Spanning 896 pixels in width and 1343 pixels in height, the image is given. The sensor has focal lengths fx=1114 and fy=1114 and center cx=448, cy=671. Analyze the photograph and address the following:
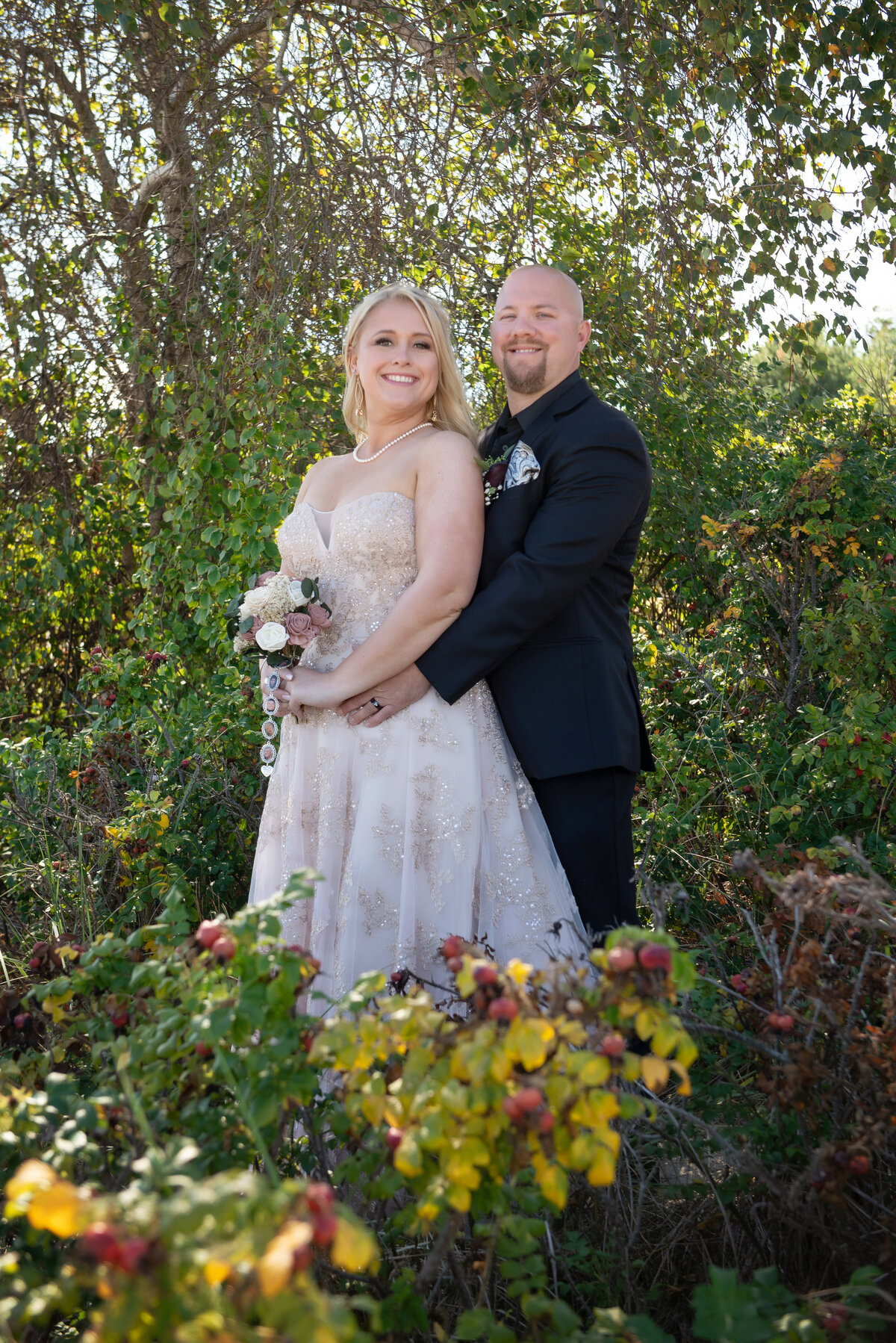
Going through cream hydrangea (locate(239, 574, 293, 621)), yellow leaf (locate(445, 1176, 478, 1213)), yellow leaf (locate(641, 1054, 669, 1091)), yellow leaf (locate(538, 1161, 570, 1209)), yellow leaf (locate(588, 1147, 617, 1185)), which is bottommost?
yellow leaf (locate(445, 1176, 478, 1213))

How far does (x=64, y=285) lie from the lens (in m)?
5.79

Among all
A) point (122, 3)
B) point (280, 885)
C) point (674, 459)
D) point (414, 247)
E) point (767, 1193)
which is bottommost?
point (767, 1193)

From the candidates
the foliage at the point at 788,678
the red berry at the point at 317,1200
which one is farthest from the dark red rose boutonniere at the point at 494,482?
the red berry at the point at 317,1200

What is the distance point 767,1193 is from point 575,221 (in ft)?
15.9

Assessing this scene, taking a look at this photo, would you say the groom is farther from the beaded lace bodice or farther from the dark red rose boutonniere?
the beaded lace bodice

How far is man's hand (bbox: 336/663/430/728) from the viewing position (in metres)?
2.95

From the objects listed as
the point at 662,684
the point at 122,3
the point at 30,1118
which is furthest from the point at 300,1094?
the point at 122,3

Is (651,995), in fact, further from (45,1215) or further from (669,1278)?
(669,1278)

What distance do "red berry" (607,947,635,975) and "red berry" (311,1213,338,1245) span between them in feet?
1.72

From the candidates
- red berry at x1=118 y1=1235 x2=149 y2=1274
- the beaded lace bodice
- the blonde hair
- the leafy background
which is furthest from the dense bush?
the blonde hair

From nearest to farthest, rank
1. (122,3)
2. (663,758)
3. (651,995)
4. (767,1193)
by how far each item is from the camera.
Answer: (651,995)
(767,1193)
(122,3)
(663,758)

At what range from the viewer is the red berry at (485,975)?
1.49m

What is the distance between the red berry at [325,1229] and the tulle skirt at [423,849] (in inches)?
67.8

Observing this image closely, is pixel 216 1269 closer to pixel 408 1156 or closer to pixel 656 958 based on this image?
pixel 408 1156
